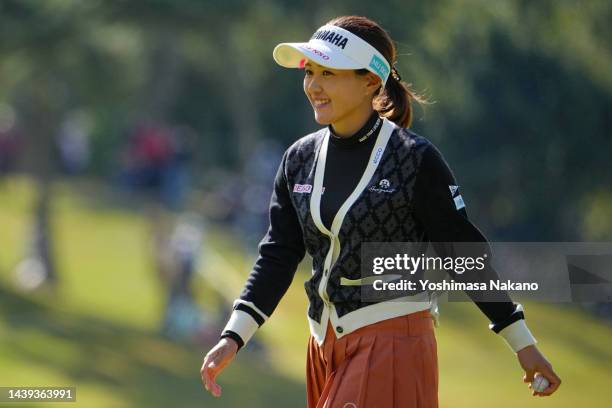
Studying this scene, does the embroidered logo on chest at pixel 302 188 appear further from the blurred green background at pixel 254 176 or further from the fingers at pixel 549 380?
the blurred green background at pixel 254 176

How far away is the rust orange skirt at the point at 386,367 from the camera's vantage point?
3713 mm

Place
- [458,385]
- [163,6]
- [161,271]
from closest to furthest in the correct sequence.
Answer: [458,385] < [163,6] < [161,271]

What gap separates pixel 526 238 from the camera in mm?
15781

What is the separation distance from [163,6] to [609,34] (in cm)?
540

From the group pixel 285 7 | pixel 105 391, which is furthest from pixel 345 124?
pixel 285 7

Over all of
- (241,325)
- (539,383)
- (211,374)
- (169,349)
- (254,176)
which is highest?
(254,176)

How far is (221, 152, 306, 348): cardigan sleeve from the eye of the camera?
401cm

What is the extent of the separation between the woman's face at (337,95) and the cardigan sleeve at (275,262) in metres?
0.24

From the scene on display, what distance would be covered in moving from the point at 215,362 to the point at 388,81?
1096 millimetres

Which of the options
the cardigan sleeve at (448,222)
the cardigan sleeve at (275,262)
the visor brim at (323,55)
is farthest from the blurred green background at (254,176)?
the cardigan sleeve at (448,222)

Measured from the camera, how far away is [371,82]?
12.9ft

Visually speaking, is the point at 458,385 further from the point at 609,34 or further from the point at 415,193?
the point at 415,193

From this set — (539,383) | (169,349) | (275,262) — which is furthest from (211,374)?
(169,349)

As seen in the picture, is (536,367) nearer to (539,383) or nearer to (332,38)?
A: (539,383)
